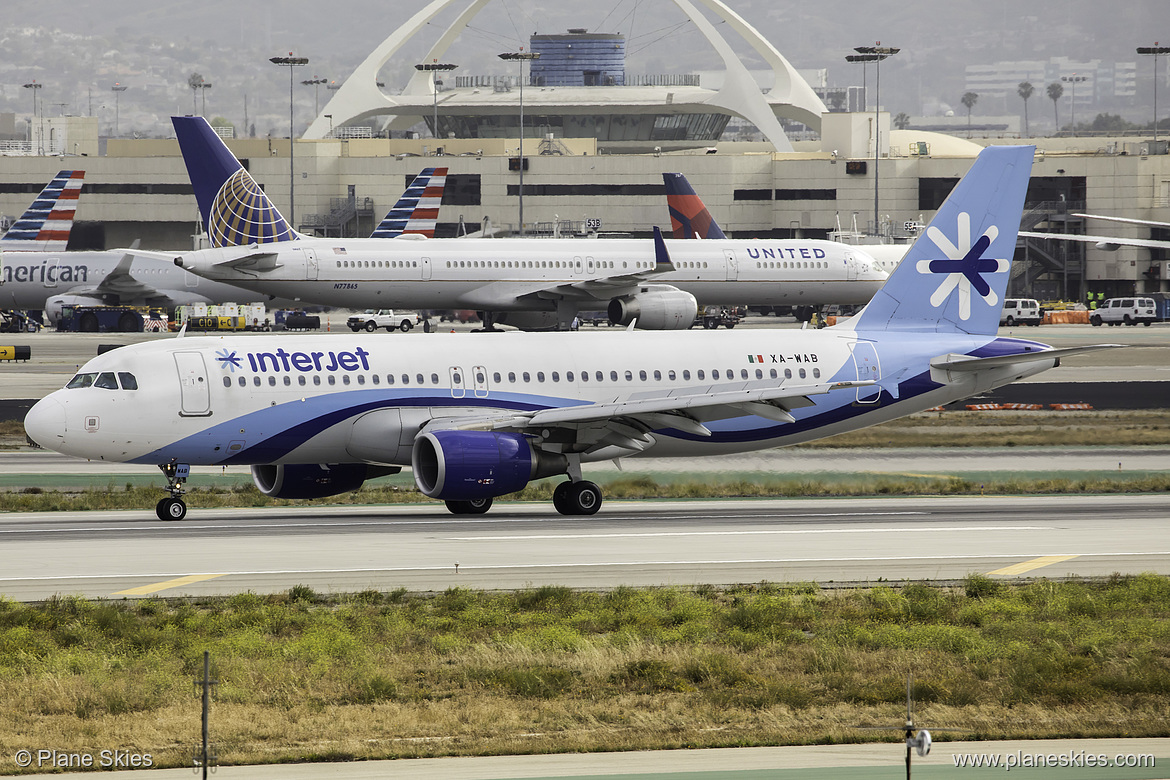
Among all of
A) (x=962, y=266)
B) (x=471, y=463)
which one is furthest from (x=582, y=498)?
(x=962, y=266)

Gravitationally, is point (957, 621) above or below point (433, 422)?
below

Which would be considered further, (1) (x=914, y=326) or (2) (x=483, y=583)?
(1) (x=914, y=326)

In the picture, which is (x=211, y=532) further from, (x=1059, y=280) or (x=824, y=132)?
(x=824, y=132)

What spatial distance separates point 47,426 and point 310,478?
609 centimetres

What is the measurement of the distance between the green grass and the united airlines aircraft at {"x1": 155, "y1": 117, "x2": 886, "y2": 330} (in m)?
49.6

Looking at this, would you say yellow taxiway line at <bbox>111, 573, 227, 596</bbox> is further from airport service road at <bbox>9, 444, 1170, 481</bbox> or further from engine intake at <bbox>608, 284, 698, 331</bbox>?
engine intake at <bbox>608, 284, 698, 331</bbox>

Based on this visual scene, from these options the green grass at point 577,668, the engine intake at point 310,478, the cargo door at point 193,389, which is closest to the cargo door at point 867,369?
the engine intake at point 310,478

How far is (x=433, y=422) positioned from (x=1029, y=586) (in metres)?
14.2

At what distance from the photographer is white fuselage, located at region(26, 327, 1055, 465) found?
103 ft

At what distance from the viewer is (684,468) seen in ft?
136

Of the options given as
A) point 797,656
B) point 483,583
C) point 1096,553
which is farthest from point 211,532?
point 1096,553

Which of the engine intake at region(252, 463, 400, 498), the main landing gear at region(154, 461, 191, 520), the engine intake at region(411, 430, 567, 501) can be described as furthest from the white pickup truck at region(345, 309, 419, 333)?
the engine intake at region(411, 430, 567, 501)

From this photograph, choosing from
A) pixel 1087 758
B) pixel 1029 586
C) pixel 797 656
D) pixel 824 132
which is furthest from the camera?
pixel 824 132

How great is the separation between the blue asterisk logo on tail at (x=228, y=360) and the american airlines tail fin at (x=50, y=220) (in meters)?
89.9
